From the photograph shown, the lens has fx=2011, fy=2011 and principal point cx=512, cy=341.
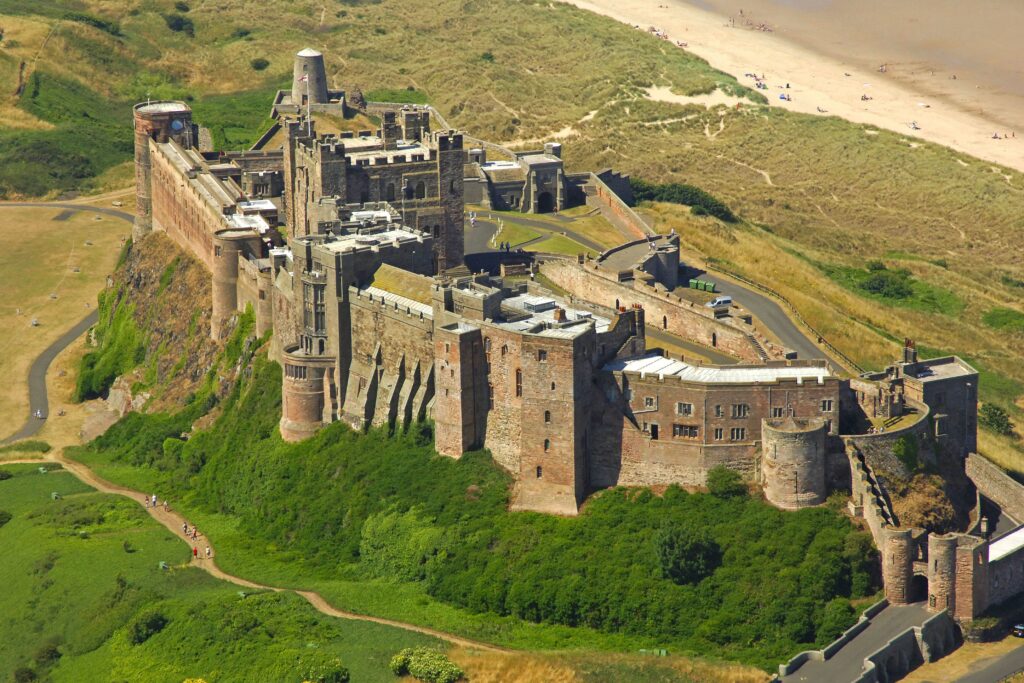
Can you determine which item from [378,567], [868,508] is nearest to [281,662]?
[378,567]

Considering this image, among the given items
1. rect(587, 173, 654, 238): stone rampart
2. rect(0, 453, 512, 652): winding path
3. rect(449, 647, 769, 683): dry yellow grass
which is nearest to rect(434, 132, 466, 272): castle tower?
rect(587, 173, 654, 238): stone rampart

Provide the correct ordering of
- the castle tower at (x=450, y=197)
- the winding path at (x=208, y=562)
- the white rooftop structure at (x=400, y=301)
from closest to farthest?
the winding path at (x=208, y=562), the white rooftop structure at (x=400, y=301), the castle tower at (x=450, y=197)

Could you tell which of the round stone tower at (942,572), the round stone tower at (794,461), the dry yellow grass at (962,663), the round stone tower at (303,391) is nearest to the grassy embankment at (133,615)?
the round stone tower at (303,391)

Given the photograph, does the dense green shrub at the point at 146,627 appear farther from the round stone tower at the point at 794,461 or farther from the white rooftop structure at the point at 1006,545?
the white rooftop structure at the point at 1006,545

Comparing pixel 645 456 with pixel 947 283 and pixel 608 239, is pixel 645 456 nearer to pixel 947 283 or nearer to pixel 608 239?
pixel 608 239

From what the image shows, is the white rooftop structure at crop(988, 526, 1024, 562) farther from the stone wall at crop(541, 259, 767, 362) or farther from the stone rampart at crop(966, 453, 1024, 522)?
the stone wall at crop(541, 259, 767, 362)
